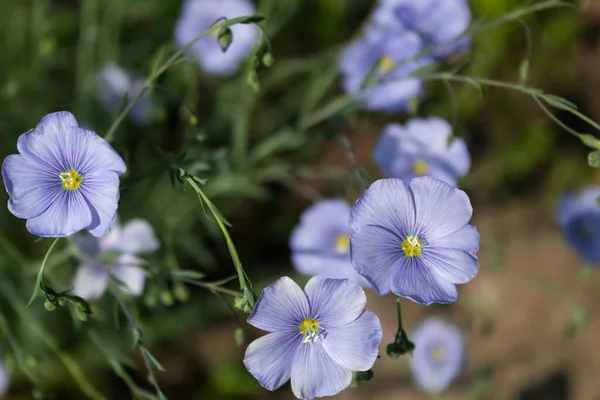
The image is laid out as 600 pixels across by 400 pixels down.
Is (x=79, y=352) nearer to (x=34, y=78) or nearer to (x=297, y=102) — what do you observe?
(x=34, y=78)

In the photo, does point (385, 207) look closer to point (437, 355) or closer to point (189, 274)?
point (189, 274)

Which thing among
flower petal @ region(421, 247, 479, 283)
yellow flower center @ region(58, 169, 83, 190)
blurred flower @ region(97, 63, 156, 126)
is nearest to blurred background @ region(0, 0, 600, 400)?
blurred flower @ region(97, 63, 156, 126)

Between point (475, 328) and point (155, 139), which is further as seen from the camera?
point (475, 328)

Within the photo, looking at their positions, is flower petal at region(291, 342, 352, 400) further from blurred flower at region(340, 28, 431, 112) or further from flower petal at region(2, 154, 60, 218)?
blurred flower at region(340, 28, 431, 112)

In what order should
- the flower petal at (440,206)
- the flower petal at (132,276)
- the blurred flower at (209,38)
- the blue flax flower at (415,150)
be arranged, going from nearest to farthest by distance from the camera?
the flower petal at (440,206) < the flower petal at (132,276) < the blue flax flower at (415,150) < the blurred flower at (209,38)

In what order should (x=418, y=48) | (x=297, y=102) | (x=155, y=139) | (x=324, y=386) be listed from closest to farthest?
1. (x=324, y=386)
2. (x=418, y=48)
3. (x=155, y=139)
4. (x=297, y=102)

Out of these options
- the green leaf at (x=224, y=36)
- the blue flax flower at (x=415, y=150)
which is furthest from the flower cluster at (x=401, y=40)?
the green leaf at (x=224, y=36)

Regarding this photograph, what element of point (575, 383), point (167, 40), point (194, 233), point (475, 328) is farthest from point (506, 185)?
point (167, 40)

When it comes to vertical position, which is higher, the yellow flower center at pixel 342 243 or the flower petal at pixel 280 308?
the yellow flower center at pixel 342 243

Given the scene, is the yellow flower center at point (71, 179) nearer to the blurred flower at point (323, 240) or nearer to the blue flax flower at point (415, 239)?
the blue flax flower at point (415, 239)
